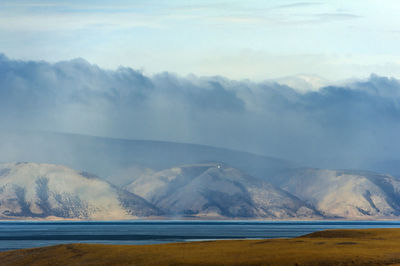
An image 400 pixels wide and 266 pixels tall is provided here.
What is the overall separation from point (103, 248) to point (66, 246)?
6.03 m

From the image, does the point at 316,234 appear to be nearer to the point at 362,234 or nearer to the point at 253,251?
the point at 362,234

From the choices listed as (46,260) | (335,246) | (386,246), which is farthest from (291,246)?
(46,260)

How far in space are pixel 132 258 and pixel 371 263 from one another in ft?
79.2

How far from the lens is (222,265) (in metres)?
69.2

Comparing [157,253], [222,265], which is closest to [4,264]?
[157,253]

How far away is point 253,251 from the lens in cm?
7594

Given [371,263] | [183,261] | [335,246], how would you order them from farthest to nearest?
[335,246], [183,261], [371,263]

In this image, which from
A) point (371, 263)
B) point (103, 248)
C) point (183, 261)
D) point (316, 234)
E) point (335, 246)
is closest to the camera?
point (371, 263)

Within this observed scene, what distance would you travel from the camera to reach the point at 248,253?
7488 cm

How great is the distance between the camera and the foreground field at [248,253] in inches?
2726

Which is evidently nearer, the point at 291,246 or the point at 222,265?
the point at 222,265

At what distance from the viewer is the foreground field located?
227 ft

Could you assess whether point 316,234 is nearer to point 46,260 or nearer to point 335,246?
point 335,246

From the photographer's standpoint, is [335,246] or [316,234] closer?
[335,246]
